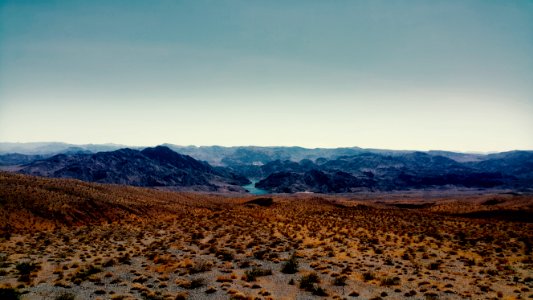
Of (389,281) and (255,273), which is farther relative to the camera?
(255,273)

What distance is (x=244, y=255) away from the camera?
27.3 metres

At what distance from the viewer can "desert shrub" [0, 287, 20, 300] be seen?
15.9 meters

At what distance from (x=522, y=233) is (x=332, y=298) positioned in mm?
31038

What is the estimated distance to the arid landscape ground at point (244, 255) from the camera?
19.0 metres

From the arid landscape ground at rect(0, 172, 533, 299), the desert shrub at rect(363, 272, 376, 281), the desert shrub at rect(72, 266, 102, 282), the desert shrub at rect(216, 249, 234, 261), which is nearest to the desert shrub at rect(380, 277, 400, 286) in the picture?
the arid landscape ground at rect(0, 172, 533, 299)

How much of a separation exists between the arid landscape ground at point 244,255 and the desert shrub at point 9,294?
0.22 ft

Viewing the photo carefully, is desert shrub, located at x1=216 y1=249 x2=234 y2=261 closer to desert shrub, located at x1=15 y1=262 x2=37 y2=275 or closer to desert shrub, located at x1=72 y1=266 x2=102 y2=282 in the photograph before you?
desert shrub, located at x1=72 y1=266 x2=102 y2=282

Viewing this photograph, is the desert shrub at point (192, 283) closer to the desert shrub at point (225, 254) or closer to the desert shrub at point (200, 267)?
the desert shrub at point (200, 267)

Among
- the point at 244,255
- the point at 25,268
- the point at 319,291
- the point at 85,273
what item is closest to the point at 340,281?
the point at 319,291

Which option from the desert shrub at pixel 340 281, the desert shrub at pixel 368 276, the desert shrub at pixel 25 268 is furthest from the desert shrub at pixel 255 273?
the desert shrub at pixel 25 268

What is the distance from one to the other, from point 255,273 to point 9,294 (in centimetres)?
1227

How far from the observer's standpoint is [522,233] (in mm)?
37812

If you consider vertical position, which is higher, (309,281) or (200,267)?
(309,281)

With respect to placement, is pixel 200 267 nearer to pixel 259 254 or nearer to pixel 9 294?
pixel 259 254
